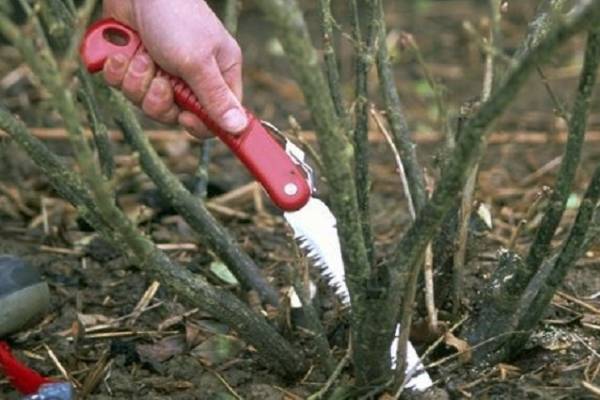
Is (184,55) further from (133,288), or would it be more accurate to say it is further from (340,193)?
(133,288)

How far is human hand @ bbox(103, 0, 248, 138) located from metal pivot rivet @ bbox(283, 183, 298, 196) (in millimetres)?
132

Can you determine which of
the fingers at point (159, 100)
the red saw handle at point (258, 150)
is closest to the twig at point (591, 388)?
the red saw handle at point (258, 150)

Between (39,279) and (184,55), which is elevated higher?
(184,55)

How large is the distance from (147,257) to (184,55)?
0.38 m

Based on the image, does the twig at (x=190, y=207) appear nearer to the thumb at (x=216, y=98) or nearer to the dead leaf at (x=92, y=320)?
the thumb at (x=216, y=98)

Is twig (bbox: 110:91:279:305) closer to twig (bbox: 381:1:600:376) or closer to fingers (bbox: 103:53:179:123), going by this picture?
fingers (bbox: 103:53:179:123)

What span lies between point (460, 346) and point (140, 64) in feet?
2.50

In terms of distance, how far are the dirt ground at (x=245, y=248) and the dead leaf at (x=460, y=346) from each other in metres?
0.02

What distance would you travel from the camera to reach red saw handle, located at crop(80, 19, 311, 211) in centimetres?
222

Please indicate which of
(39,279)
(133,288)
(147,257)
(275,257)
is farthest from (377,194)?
(147,257)

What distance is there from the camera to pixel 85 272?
2793 millimetres

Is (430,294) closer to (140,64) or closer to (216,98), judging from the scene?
(216,98)

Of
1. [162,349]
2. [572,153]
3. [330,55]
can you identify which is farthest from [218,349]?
[572,153]

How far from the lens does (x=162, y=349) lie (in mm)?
2430
